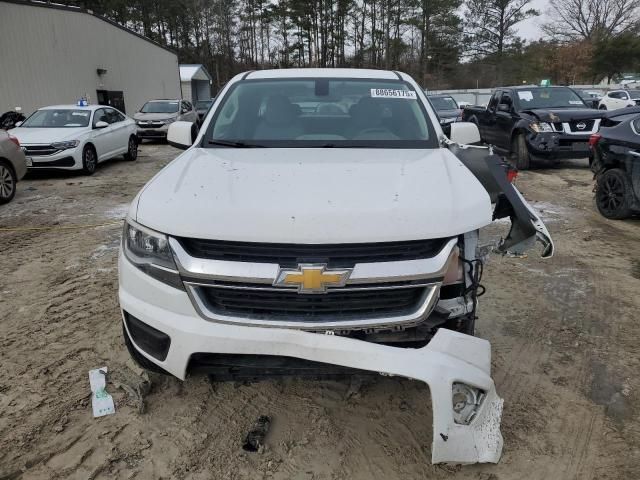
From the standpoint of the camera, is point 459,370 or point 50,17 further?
point 50,17

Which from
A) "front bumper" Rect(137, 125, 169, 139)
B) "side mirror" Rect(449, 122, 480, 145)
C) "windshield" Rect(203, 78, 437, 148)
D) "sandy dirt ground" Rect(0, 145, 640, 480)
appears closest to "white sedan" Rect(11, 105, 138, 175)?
"front bumper" Rect(137, 125, 169, 139)

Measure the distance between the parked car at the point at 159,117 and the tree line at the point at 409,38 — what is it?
30279 millimetres

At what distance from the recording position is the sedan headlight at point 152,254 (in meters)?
2.27

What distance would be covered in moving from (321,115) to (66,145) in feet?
27.9

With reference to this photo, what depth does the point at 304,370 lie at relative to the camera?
7.38ft

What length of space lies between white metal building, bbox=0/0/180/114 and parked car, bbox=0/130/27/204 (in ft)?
39.0

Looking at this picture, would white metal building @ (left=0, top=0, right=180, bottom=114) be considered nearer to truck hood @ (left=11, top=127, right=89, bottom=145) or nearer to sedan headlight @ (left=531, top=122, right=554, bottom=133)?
truck hood @ (left=11, top=127, right=89, bottom=145)

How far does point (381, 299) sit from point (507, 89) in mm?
11583

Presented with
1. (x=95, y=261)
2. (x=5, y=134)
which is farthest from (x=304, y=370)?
(x=5, y=134)

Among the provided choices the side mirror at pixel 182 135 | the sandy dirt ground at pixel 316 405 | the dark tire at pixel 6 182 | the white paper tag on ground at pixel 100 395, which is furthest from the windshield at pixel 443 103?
the white paper tag on ground at pixel 100 395

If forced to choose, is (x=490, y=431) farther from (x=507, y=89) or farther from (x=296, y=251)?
(x=507, y=89)

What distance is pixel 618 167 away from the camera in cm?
665

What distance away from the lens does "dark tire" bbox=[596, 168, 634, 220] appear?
21.3 feet

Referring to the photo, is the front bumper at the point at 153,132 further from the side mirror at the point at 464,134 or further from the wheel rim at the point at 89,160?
the side mirror at the point at 464,134
